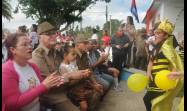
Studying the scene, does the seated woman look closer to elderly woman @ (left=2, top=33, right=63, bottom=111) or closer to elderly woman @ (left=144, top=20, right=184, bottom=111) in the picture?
elderly woman @ (left=144, top=20, right=184, bottom=111)

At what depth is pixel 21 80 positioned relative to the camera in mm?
3932

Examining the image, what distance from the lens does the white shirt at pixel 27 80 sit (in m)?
3.93

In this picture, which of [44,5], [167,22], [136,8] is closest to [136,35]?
[136,8]

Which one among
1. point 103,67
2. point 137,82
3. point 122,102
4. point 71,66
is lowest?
point 122,102

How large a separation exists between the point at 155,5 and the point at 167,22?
1130 cm

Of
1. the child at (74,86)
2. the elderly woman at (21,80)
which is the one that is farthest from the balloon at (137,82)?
the elderly woman at (21,80)

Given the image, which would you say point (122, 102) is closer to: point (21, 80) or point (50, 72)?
point (50, 72)

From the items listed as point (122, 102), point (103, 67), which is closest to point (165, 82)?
point (122, 102)

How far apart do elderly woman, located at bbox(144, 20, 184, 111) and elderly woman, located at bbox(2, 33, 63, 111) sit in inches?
55.8

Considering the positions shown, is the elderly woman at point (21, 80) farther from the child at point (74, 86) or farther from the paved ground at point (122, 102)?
the paved ground at point (122, 102)

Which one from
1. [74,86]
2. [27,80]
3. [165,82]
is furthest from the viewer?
[74,86]

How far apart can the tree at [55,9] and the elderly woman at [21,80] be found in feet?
62.1

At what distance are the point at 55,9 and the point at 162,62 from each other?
19.8 metres

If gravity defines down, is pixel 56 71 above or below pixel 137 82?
above
